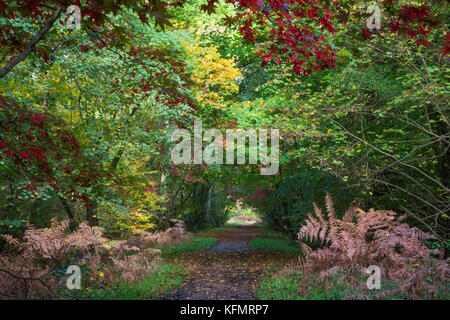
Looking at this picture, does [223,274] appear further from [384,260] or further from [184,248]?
[184,248]

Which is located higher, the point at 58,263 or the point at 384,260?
the point at 384,260

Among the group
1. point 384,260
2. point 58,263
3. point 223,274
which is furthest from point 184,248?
point 384,260

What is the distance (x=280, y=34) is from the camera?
4492 mm

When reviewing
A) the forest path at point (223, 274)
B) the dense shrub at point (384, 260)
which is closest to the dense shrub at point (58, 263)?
the forest path at point (223, 274)

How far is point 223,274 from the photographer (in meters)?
9.71

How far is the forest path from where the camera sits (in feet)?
24.0

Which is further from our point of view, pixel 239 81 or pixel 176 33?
pixel 239 81

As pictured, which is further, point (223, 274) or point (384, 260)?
point (223, 274)

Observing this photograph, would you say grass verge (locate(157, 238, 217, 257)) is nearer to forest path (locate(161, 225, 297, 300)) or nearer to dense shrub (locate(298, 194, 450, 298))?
forest path (locate(161, 225, 297, 300))

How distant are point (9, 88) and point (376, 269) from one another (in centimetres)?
922

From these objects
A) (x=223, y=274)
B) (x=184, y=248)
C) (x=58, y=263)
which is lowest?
(x=184, y=248)

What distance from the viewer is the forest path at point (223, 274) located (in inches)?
288
